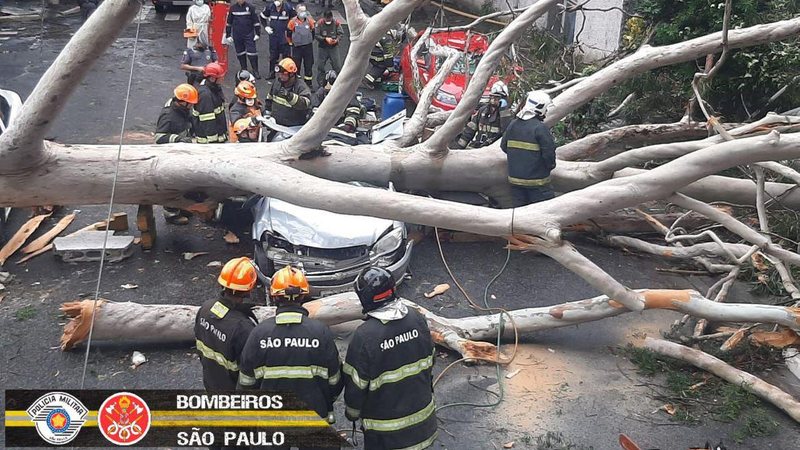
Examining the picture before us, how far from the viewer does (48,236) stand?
24.3 feet

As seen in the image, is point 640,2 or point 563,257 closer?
point 563,257

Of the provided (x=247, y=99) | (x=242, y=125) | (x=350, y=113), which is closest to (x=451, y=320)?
(x=242, y=125)

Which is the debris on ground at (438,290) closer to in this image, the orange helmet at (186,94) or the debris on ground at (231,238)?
the debris on ground at (231,238)

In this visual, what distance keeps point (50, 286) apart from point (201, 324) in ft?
10.0

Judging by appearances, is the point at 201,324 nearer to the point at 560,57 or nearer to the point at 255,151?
the point at 255,151

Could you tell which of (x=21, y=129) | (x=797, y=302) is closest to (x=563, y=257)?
(x=797, y=302)

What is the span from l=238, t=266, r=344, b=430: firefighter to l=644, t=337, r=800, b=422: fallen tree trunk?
3.12 meters

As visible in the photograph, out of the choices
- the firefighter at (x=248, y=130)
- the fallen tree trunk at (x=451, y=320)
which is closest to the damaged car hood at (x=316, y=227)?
the fallen tree trunk at (x=451, y=320)

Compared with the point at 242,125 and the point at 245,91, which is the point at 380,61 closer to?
the point at 245,91

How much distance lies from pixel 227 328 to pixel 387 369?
0.93m

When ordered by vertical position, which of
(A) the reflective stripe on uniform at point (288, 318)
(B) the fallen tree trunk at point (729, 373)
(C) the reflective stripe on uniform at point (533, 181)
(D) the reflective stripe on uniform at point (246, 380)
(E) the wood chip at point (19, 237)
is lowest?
(B) the fallen tree trunk at point (729, 373)

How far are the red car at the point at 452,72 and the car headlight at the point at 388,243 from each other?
13.1 ft

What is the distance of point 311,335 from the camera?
12.8 ft

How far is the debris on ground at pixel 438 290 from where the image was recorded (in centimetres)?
697
